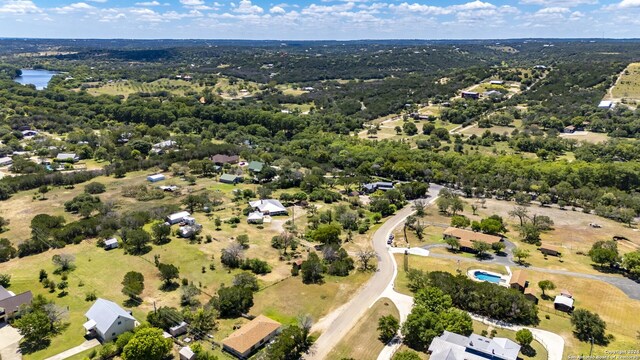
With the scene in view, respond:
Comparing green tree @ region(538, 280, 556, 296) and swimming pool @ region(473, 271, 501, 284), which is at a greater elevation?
green tree @ region(538, 280, 556, 296)

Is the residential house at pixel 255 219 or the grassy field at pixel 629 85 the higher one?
the grassy field at pixel 629 85

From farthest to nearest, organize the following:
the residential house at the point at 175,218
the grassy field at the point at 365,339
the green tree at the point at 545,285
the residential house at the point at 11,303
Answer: the residential house at the point at 175,218 → the green tree at the point at 545,285 → the residential house at the point at 11,303 → the grassy field at the point at 365,339

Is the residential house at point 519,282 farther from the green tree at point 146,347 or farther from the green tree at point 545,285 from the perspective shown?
the green tree at point 146,347

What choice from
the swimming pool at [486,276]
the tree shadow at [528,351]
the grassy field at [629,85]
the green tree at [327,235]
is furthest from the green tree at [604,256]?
the grassy field at [629,85]

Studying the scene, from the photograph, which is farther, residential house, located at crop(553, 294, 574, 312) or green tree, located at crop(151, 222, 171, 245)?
green tree, located at crop(151, 222, 171, 245)

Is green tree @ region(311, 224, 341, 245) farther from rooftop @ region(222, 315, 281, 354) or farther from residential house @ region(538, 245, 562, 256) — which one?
residential house @ region(538, 245, 562, 256)

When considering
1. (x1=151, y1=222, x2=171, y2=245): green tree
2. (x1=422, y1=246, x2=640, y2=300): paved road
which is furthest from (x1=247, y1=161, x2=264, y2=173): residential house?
(x1=422, y1=246, x2=640, y2=300): paved road
